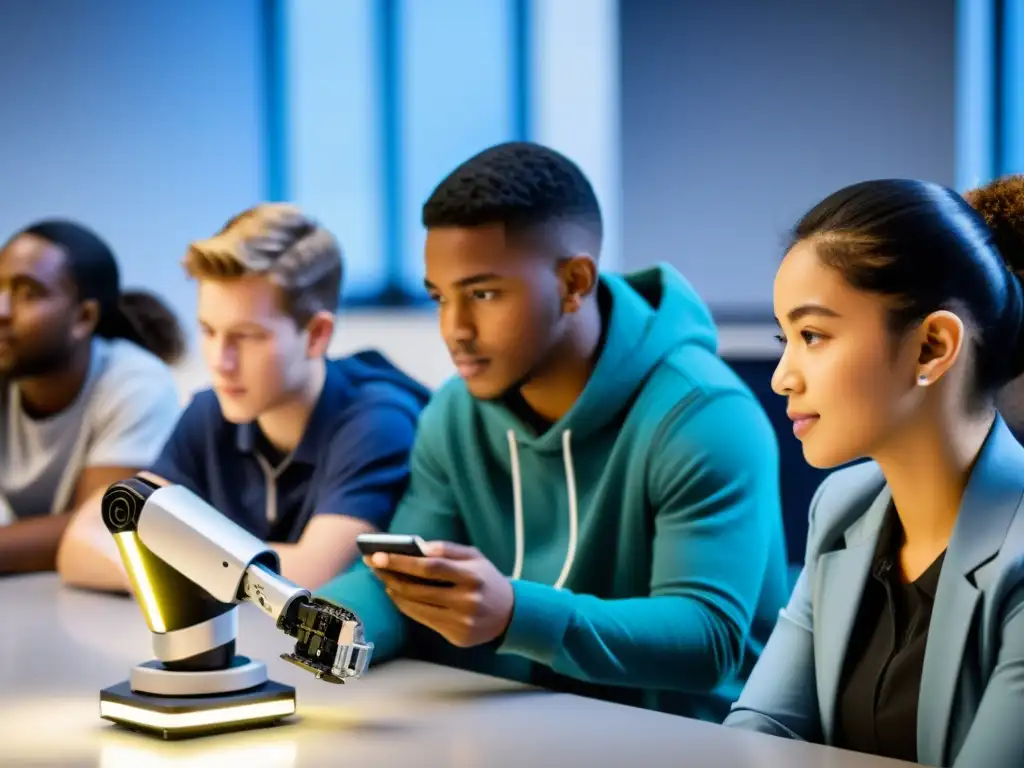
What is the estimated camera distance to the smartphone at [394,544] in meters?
1.38

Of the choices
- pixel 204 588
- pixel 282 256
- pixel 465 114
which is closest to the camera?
pixel 204 588

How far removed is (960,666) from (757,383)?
2.90 ft

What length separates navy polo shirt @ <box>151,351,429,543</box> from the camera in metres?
2.06

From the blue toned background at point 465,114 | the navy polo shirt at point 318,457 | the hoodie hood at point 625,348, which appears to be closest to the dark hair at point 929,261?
the hoodie hood at point 625,348

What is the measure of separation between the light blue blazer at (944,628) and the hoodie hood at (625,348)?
0.39 meters

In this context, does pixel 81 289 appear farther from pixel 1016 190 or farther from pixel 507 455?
pixel 1016 190

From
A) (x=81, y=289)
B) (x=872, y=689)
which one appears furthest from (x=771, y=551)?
(x=81, y=289)

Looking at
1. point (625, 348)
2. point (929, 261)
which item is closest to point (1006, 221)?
point (929, 261)

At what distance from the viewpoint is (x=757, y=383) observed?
2.04 meters

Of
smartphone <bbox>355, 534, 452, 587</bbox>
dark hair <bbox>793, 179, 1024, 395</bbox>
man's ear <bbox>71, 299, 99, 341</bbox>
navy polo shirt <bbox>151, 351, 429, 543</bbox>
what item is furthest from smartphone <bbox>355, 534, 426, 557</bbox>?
man's ear <bbox>71, 299, 99, 341</bbox>

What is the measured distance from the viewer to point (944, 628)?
1210mm

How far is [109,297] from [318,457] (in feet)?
2.51

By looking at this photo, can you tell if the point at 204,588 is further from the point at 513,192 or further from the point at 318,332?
the point at 318,332

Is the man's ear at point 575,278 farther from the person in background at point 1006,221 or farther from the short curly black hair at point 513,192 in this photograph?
the person in background at point 1006,221
